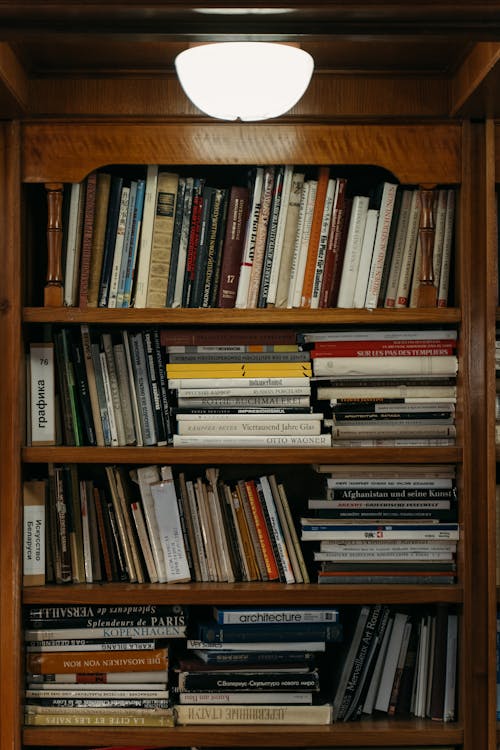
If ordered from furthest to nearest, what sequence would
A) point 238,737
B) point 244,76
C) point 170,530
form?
point 170,530
point 238,737
point 244,76

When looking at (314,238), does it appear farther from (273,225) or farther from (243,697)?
(243,697)

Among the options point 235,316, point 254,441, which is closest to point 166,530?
point 254,441

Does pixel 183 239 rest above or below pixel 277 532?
above

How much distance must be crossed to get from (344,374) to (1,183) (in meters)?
0.89

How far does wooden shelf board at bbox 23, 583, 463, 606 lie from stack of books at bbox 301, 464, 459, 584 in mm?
42

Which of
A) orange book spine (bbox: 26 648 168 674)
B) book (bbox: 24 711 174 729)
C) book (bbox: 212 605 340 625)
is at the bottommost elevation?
book (bbox: 24 711 174 729)

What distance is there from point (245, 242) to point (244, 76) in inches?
18.9

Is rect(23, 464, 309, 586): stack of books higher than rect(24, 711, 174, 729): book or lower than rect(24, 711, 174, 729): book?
higher

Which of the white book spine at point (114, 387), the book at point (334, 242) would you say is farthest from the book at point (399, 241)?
the white book spine at point (114, 387)

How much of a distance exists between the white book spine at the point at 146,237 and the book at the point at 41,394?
245mm

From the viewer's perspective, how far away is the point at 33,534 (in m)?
2.13

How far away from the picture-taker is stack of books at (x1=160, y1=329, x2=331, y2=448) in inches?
84.6

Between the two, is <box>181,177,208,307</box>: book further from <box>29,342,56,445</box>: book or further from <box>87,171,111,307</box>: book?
<box>29,342,56,445</box>: book

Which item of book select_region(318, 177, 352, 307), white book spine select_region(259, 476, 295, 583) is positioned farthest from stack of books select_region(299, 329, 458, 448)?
white book spine select_region(259, 476, 295, 583)
